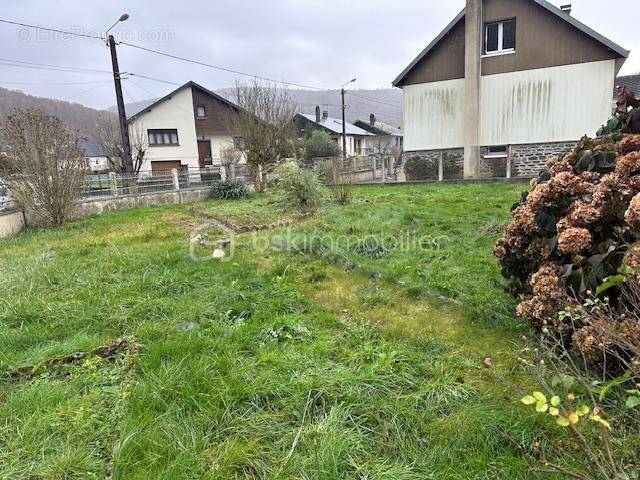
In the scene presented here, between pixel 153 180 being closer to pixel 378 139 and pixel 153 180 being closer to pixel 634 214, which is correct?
pixel 634 214

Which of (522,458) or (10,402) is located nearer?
(522,458)

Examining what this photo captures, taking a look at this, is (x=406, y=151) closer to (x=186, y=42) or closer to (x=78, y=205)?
(x=186, y=42)

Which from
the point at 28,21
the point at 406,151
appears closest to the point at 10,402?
the point at 28,21

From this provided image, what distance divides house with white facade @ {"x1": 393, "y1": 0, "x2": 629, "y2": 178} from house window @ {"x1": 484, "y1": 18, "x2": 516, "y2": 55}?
35 millimetres

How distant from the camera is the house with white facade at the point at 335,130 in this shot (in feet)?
118

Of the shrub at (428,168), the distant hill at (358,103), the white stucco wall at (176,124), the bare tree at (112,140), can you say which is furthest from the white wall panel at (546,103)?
the white stucco wall at (176,124)

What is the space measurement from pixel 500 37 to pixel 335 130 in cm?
2217

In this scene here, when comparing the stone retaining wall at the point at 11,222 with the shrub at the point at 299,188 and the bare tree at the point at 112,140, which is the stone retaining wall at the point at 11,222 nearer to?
the shrub at the point at 299,188

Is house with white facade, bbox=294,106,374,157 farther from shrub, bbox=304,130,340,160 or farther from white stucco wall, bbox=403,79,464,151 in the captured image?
white stucco wall, bbox=403,79,464,151

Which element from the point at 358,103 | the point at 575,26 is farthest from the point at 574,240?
the point at 358,103

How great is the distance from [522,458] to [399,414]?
63 centimetres

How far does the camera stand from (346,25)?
25188 mm

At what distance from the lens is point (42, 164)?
8.68 metres

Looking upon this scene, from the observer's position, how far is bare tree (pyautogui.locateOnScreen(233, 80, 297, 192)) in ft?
50.2
